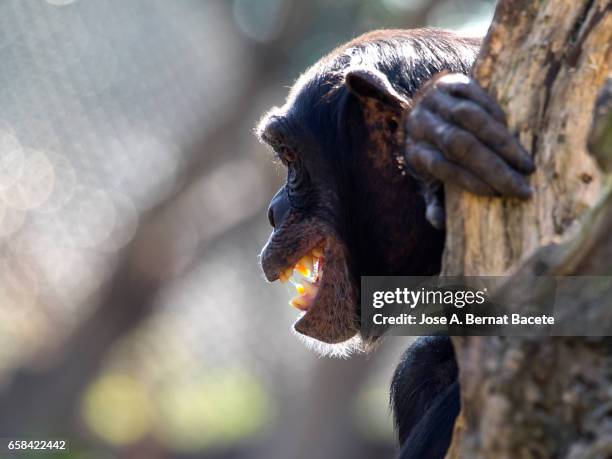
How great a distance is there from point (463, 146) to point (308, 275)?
156 cm

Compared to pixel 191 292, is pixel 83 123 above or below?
above

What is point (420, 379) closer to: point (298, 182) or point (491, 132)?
point (298, 182)

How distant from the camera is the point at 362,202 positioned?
308 centimetres

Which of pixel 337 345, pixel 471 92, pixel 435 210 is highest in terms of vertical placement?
pixel 471 92

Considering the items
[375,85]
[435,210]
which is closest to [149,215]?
[375,85]

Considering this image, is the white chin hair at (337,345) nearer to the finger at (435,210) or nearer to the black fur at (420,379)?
the black fur at (420,379)

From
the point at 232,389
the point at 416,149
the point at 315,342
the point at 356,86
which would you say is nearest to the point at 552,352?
the point at 416,149

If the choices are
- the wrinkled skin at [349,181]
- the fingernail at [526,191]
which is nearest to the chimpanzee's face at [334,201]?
the wrinkled skin at [349,181]

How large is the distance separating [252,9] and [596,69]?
6.86 m

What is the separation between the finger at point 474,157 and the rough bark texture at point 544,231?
0.04 meters

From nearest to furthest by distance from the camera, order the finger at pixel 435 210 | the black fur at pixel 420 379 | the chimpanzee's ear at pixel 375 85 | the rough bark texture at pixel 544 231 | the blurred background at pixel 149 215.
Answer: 1. the rough bark texture at pixel 544 231
2. the finger at pixel 435 210
3. the chimpanzee's ear at pixel 375 85
4. the black fur at pixel 420 379
5. the blurred background at pixel 149 215

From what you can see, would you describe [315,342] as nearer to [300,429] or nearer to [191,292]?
[191,292]

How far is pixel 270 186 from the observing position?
325 inches

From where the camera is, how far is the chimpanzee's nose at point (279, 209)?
329 centimetres
